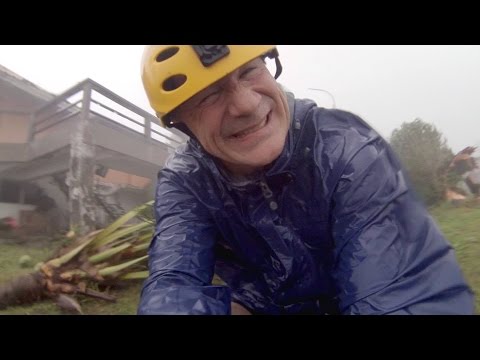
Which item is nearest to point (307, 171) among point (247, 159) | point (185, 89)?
point (247, 159)

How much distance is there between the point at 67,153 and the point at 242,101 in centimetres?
120

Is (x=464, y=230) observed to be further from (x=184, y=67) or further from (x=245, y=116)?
(x=184, y=67)

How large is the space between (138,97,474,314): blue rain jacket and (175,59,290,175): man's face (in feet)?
0.22

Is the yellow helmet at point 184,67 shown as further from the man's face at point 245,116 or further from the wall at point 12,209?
the wall at point 12,209

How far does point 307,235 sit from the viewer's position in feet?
4.38

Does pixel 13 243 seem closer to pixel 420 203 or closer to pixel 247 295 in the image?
pixel 247 295

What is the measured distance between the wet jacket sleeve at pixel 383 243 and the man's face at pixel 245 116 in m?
0.23

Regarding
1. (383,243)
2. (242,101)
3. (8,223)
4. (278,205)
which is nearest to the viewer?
(383,243)

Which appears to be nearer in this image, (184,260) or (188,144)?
(184,260)

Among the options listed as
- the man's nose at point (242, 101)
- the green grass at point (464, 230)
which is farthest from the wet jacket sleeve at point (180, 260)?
the green grass at point (464, 230)

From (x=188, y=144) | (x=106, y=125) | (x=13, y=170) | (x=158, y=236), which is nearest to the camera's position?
(x=158, y=236)

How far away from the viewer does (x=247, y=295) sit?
1.63m

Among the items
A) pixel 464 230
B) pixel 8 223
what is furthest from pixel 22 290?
pixel 464 230
